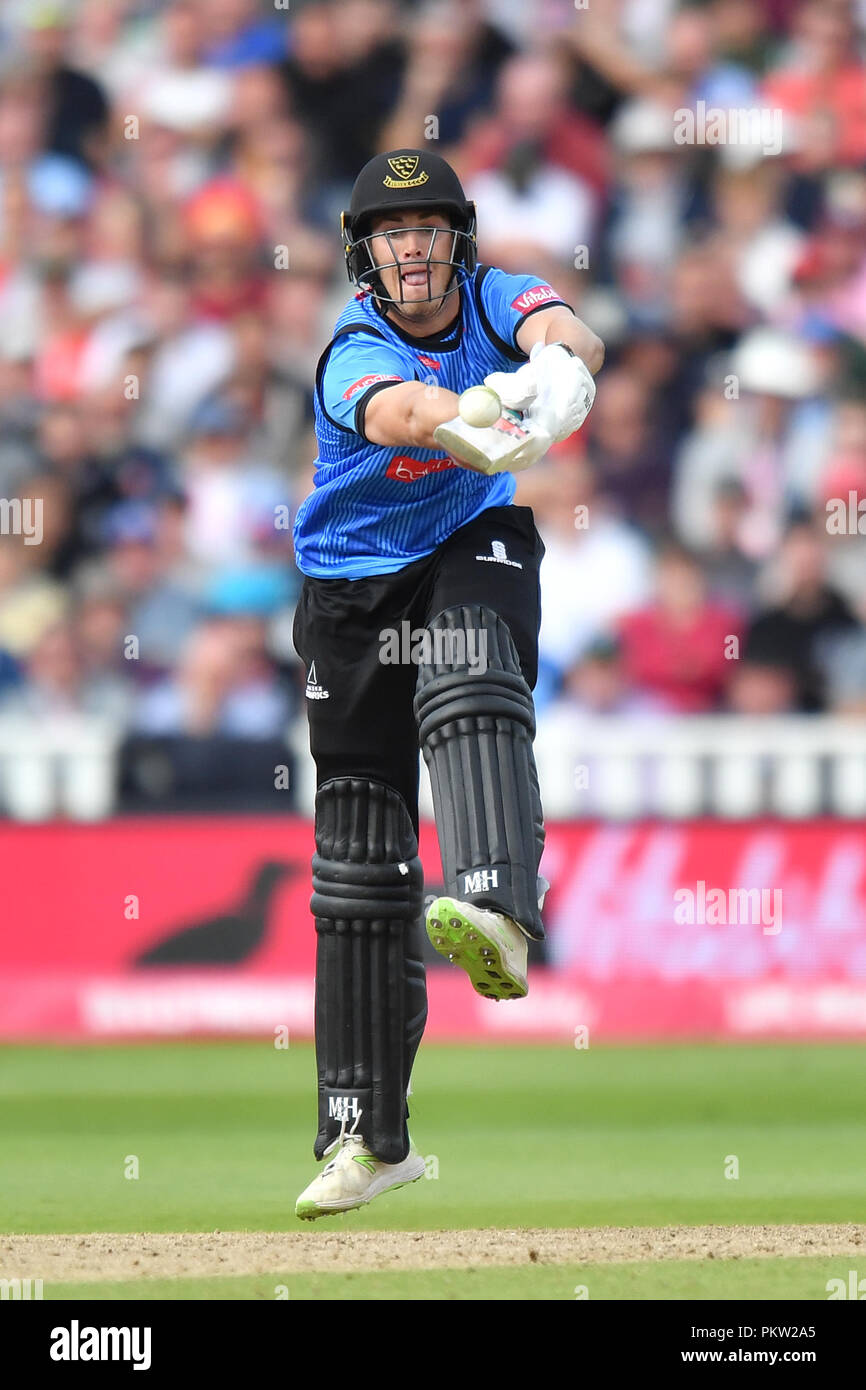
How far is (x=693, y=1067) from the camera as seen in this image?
31.1 ft

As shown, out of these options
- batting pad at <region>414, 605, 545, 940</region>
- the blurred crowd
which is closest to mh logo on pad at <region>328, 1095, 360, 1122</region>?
batting pad at <region>414, 605, 545, 940</region>

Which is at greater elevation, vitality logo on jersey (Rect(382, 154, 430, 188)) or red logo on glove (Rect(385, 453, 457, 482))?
vitality logo on jersey (Rect(382, 154, 430, 188))

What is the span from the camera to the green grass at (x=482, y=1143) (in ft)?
21.2

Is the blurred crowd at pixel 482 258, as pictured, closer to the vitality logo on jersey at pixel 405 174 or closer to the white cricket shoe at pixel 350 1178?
the white cricket shoe at pixel 350 1178

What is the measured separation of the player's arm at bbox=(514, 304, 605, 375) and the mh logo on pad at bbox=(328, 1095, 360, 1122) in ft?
6.87

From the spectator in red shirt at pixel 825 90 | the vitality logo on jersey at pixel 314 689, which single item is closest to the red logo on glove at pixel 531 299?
the vitality logo on jersey at pixel 314 689

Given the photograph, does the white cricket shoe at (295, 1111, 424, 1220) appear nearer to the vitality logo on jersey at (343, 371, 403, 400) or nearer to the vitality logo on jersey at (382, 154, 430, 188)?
the vitality logo on jersey at (343, 371, 403, 400)

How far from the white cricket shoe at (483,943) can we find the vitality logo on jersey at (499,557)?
985 millimetres

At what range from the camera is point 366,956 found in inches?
232

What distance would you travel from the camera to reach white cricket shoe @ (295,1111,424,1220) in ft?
18.4

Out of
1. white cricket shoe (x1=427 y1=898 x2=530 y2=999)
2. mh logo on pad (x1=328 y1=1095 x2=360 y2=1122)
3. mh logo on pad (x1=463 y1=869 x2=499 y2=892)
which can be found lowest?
mh logo on pad (x1=328 y1=1095 x2=360 y2=1122)

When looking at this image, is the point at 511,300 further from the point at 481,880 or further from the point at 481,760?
A: the point at 481,880

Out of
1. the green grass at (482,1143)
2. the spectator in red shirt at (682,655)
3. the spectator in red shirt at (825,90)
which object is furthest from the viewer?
the spectator in red shirt at (825,90)

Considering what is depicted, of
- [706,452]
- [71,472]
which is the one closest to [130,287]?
[71,472]
